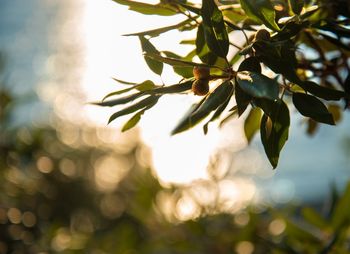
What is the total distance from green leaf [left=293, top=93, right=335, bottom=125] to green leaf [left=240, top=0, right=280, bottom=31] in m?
0.06

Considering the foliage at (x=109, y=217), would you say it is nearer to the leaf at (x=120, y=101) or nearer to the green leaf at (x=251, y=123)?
the green leaf at (x=251, y=123)

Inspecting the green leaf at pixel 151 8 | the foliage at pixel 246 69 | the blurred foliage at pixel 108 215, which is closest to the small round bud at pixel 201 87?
the foliage at pixel 246 69

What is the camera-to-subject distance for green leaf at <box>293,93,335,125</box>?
0.43 metres

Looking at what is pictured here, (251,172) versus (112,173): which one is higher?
(112,173)

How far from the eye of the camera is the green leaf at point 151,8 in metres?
0.50

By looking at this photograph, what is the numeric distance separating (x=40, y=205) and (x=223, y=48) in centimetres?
149

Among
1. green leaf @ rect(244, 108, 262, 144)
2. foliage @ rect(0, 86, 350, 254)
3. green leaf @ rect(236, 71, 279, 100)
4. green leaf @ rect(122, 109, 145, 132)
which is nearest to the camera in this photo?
green leaf @ rect(236, 71, 279, 100)

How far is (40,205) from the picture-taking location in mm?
1822

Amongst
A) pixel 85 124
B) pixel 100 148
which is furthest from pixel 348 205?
pixel 85 124

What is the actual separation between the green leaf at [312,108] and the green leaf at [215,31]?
0.23 ft

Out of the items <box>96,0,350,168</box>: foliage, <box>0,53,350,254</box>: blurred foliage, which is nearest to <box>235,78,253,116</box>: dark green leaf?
<box>96,0,350,168</box>: foliage

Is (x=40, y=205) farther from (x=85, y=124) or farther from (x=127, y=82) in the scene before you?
(x=127, y=82)

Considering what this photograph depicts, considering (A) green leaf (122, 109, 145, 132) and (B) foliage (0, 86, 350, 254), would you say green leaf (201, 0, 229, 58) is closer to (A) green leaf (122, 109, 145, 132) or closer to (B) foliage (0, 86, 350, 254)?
(A) green leaf (122, 109, 145, 132)

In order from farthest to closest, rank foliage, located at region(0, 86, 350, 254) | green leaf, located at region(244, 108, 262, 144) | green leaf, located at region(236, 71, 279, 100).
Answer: foliage, located at region(0, 86, 350, 254)
green leaf, located at region(244, 108, 262, 144)
green leaf, located at region(236, 71, 279, 100)
